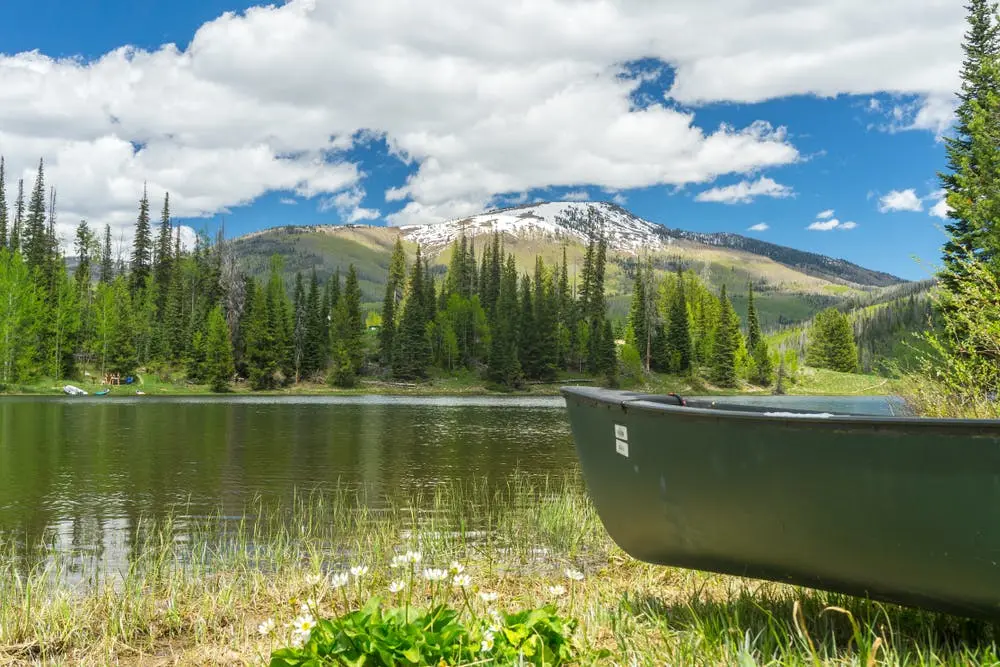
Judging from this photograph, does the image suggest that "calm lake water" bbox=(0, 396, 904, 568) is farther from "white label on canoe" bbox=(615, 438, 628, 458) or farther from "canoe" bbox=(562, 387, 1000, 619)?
→ "canoe" bbox=(562, 387, 1000, 619)

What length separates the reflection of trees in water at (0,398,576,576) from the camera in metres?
12.4

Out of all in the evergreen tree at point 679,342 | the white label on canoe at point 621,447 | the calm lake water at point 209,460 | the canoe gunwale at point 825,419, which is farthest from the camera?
the evergreen tree at point 679,342

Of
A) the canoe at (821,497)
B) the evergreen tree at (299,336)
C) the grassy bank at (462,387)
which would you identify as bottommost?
the grassy bank at (462,387)

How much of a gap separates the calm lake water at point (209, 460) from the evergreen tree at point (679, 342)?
199ft

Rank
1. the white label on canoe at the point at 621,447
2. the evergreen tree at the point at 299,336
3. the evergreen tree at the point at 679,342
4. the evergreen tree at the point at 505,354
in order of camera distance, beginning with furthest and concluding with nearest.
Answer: the evergreen tree at the point at 679,342 → the evergreen tree at the point at 505,354 → the evergreen tree at the point at 299,336 → the white label on canoe at the point at 621,447

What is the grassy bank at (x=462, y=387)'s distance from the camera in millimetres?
64562

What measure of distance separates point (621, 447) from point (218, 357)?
7436 centimetres

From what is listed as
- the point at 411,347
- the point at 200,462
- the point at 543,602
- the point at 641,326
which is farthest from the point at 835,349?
the point at 543,602

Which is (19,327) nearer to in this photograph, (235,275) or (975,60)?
(235,275)

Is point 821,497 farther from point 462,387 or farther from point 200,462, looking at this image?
point 462,387

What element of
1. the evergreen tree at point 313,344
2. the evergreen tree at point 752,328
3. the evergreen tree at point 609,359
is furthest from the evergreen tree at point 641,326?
the evergreen tree at point 313,344

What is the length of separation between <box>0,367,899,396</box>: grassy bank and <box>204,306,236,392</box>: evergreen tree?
123 cm

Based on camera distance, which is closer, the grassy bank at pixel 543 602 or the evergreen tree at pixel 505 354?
the grassy bank at pixel 543 602

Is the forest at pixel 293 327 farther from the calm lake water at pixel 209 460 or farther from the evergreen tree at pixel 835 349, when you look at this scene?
the calm lake water at pixel 209 460
